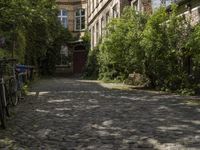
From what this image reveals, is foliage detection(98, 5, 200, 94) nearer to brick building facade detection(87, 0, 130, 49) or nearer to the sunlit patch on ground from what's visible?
the sunlit patch on ground

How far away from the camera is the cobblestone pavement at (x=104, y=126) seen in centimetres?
726

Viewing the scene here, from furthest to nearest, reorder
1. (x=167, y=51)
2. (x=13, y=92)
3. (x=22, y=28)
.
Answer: (x=22, y=28)
(x=167, y=51)
(x=13, y=92)

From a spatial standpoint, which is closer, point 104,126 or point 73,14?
point 104,126

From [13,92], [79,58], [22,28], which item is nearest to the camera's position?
[13,92]

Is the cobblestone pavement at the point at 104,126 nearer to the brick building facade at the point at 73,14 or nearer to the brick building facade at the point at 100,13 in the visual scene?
the brick building facade at the point at 100,13

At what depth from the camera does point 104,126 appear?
348 inches

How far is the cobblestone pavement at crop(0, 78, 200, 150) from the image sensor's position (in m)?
7.26

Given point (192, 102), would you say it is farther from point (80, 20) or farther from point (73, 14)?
point (73, 14)

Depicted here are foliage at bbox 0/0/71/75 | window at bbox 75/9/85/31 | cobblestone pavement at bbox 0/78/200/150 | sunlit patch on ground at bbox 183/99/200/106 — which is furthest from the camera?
window at bbox 75/9/85/31

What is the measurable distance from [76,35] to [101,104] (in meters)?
39.4

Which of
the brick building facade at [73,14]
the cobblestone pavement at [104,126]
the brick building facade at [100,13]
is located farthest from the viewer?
the brick building facade at [73,14]

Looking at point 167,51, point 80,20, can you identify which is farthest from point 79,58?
point 167,51

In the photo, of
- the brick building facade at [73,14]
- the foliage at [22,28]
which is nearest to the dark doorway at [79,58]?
the brick building facade at [73,14]

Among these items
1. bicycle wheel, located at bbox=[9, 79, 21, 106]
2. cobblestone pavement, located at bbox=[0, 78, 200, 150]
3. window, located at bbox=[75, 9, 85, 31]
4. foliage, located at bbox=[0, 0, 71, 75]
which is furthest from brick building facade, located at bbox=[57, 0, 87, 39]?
bicycle wheel, located at bbox=[9, 79, 21, 106]
